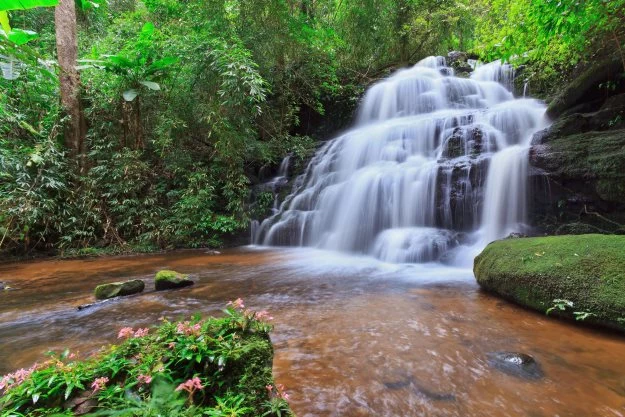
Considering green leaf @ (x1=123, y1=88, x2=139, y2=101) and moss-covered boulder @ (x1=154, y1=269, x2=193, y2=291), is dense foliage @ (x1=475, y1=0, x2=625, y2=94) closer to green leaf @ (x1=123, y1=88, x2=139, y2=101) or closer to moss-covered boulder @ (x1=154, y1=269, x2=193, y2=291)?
moss-covered boulder @ (x1=154, y1=269, x2=193, y2=291)

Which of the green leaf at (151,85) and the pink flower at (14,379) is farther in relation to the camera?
the green leaf at (151,85)

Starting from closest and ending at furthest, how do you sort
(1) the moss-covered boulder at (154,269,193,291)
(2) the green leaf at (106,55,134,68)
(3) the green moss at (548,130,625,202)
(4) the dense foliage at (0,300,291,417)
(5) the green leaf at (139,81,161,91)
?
(4) the dense foliage at (0,300,291,417) < (1) the moss-covered boulder at (154,269,193,291) < (3) the green moss at (548,130,625,202) < (2) the green leaf at (106,55,134,68) < (5) the green leaf at (139,81,161,91)

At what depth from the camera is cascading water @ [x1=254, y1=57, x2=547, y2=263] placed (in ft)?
21.7

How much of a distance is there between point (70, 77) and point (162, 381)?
10.3 metres

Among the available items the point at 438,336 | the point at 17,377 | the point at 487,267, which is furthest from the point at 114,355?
the point at 487,267

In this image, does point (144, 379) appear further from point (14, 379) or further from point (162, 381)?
point (14, 379)

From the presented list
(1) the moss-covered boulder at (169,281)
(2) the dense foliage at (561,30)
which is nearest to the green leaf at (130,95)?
(1) the moss-covered boulder at (169,281)

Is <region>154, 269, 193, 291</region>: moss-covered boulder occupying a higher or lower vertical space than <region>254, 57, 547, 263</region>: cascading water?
lower

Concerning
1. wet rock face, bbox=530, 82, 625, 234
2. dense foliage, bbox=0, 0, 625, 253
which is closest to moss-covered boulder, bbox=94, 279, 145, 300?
dense foliage, bbox=0, 0, 625, 253

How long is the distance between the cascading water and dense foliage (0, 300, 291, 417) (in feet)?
17.9

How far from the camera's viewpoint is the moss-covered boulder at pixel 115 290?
167 inches

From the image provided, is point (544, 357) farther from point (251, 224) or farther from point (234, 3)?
point (234, 3)

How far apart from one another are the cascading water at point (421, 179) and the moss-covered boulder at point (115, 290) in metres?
4.51

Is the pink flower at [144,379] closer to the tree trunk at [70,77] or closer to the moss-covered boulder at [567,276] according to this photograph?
the moss-covered boulder at [567,276]
